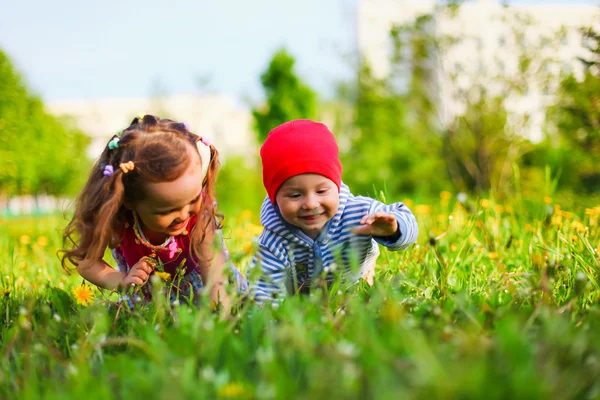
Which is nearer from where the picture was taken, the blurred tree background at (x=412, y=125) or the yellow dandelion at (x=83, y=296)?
the yellow dandelion at (x=83, y=296)

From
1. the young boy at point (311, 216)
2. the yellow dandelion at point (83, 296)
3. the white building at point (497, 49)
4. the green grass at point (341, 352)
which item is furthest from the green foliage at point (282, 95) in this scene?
the green grass at point (341, 352)

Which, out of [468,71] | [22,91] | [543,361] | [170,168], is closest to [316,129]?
[170,168]

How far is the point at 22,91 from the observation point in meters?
11.8

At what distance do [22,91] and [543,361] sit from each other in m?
12.4

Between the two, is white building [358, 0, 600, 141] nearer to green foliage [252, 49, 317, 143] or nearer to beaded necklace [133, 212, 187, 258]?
green foliage [252, 49, 317, 143]

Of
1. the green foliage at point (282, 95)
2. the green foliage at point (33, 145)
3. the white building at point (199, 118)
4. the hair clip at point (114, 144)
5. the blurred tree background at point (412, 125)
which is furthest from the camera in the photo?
the white building at point (199, 118)

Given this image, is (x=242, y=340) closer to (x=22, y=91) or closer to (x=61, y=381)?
(x=61, y=381)

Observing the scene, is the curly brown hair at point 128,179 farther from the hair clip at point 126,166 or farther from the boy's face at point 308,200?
the boy's face at point 308,200

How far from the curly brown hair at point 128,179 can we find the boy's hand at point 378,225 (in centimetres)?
77

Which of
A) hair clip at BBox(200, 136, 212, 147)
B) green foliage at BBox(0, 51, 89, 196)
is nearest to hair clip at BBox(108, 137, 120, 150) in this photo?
hair clip at BBox(200, 136, 212, 147)

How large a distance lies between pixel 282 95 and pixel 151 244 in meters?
11.4

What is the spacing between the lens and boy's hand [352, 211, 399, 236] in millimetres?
2359

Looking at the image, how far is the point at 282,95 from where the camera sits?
1395 centimetres

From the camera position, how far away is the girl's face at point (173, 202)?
8.07 feet
